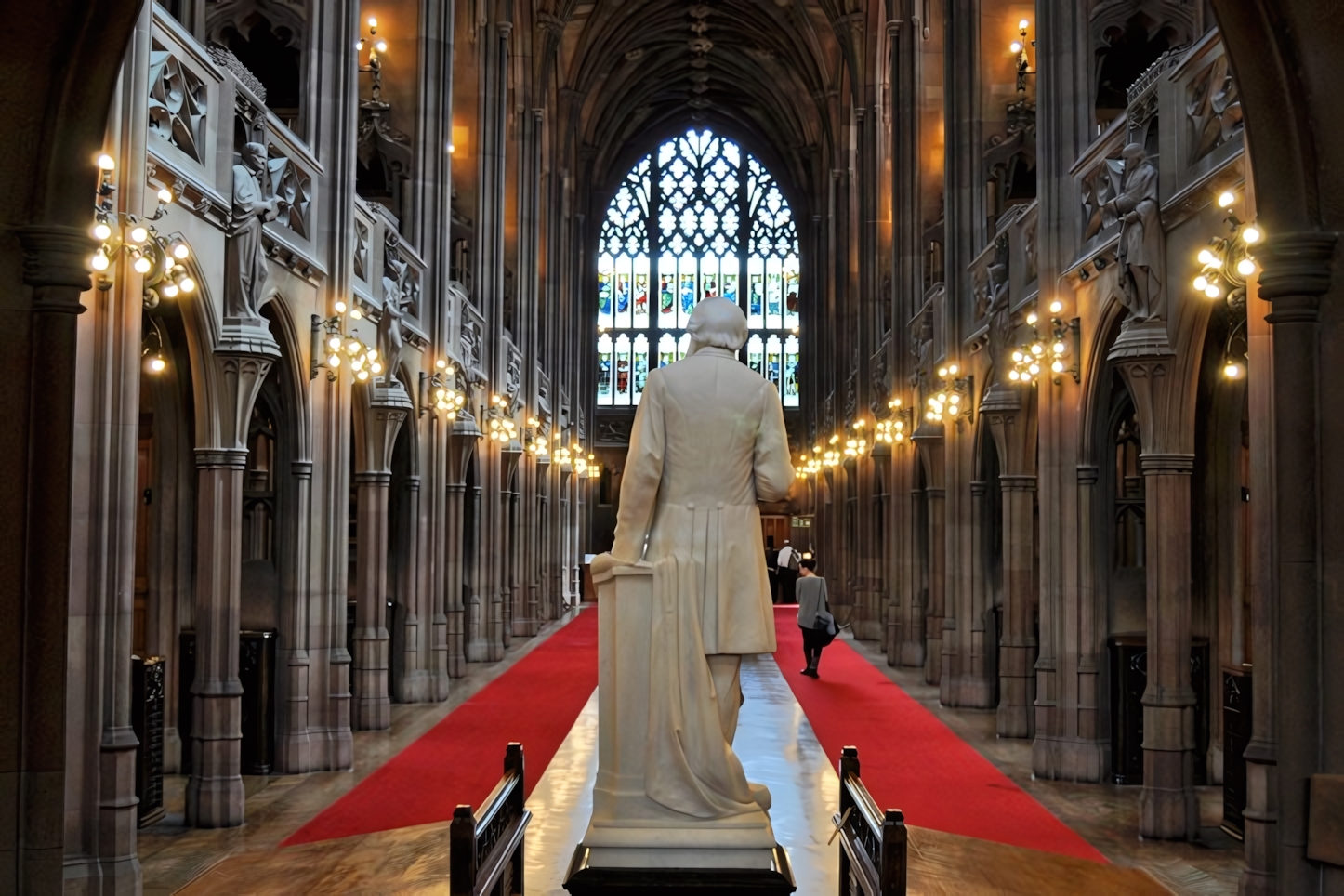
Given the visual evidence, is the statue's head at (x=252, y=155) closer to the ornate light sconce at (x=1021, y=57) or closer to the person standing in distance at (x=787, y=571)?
the ornate light sconce at (x=1021, y=57)

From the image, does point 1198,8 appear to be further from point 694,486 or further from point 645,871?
point 645,871

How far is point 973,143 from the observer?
59.1 feet

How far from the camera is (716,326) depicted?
6.43m

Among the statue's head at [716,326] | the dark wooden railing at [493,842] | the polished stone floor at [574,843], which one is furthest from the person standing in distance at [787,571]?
the statue's head at [716,326]

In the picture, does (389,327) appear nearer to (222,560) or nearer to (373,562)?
(373,562)

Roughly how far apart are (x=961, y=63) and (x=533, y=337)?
13798mm

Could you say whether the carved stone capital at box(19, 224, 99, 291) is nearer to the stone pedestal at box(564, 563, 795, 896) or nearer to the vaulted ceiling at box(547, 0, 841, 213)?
the stone pedestal at box(564, 563, 795, 896)

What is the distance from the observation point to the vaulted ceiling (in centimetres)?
3769

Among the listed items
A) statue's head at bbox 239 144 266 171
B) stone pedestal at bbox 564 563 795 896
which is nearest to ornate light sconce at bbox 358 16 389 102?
statue's head at bbox 239 144 266 171

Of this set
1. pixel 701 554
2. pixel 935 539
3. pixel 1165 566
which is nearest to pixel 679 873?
pixel 701 554

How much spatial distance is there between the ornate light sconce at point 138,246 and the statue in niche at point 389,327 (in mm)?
6327

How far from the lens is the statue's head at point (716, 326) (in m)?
6.43

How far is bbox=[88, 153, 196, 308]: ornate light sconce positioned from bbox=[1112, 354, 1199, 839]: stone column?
7097 millimetres

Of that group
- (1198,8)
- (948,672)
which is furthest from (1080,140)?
(948,672)
